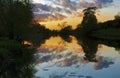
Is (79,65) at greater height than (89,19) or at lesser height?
lesser

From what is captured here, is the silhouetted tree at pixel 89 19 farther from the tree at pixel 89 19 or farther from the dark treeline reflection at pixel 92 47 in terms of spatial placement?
the dark treeline reflection at pixel 92 47

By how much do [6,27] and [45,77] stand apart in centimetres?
4074

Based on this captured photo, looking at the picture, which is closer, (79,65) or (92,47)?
(79,65)

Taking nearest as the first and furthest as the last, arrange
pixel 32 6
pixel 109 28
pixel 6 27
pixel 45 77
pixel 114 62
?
pixel 45 77
pixel 114 62
pixel 6 27
pixel 32 6
pixel 109 28

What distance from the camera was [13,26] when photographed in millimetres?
67625

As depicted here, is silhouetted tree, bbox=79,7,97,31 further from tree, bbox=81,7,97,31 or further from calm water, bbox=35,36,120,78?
calm water, bbox=35,36,120,78

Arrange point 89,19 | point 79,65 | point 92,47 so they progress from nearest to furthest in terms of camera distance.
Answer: point 79,65 < point 92,47 < point 89,19

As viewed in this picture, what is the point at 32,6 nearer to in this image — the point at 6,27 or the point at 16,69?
the point at 6,27

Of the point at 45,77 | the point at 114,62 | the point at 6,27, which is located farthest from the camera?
the point at 6,27

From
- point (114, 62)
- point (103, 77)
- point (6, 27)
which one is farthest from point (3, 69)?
point (6, 27)

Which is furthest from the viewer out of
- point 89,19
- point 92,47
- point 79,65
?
point 89,19

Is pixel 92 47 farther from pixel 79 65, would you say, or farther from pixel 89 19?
pixel 89 19

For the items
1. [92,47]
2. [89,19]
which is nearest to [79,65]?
[92,47]

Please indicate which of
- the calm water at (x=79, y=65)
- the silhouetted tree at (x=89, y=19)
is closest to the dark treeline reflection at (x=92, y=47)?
the calm water at (x=79, y=65)
